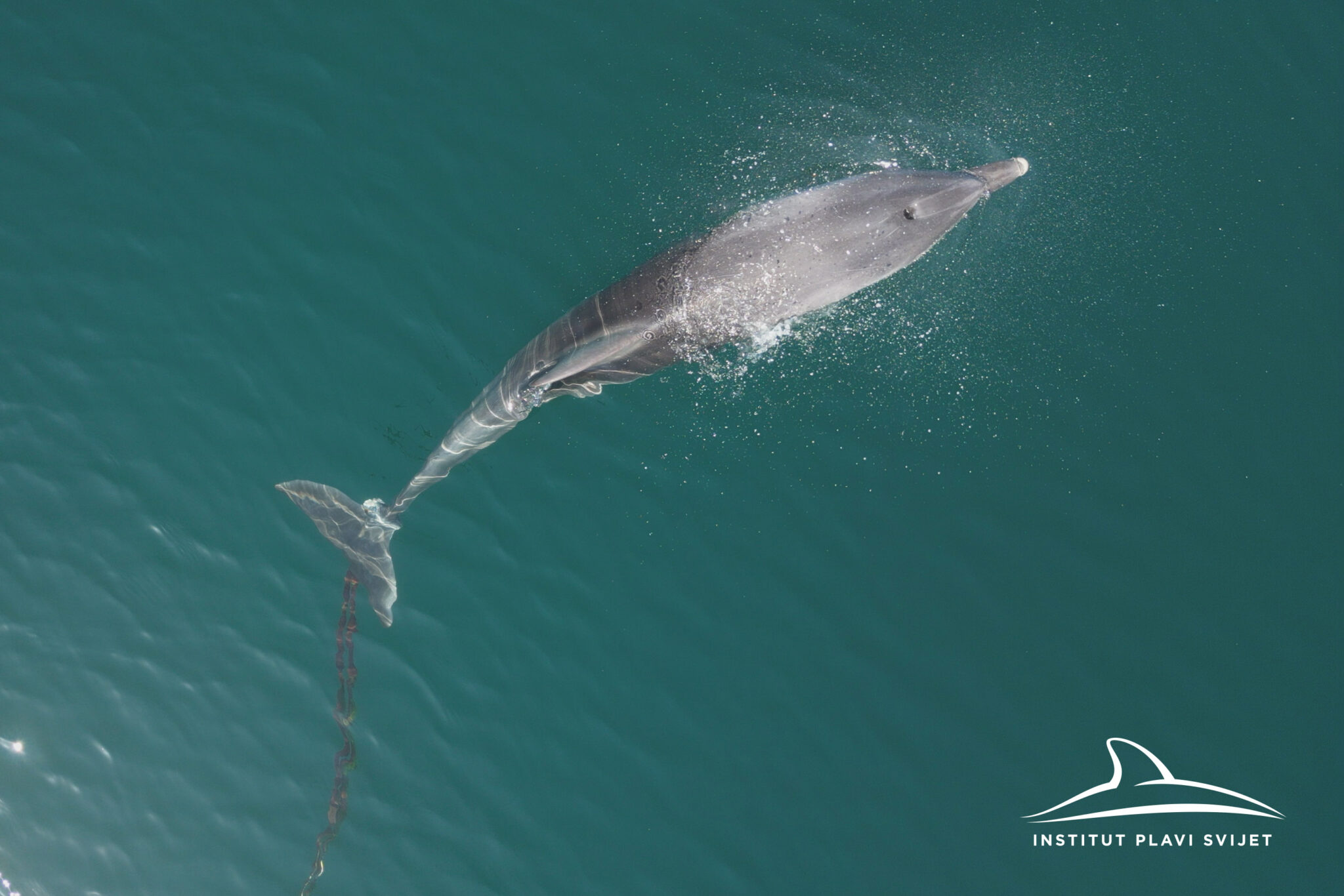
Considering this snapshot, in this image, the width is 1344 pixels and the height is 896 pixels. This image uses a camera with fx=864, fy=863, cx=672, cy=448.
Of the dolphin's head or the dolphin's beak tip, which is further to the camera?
the dolphin's beak tip

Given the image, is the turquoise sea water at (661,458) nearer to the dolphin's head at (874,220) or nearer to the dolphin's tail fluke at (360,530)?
the dolphin's tail fluke at (360,530)

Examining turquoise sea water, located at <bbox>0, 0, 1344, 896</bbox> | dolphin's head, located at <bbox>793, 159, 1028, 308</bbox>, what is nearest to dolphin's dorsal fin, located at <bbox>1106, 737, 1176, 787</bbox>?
turquoise sea water, located at <bbox>0, 0, 1344, 896</bbox>

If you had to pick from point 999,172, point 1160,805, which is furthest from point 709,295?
point 1160,805

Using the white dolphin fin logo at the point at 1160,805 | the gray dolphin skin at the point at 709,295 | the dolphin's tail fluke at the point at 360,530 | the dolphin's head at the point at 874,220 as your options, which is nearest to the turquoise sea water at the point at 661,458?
the white dolphin fin logo at the point at 1160,805

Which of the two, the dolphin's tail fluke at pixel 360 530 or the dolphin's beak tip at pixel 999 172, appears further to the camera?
the dolphin's beak tip at pixel 999 172

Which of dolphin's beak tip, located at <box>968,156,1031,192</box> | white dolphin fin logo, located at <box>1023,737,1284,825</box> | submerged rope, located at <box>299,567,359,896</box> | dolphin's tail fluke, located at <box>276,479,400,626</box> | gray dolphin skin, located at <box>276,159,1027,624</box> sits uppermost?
dolphin's beak tip, located at <box>968,156,1031,192</box>

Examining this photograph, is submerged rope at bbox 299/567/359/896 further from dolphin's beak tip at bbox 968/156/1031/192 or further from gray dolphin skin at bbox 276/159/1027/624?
dolphin's beak tip at bbox 968/156/1031/192

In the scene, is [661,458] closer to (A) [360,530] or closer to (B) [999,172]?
(A) [360,530]
